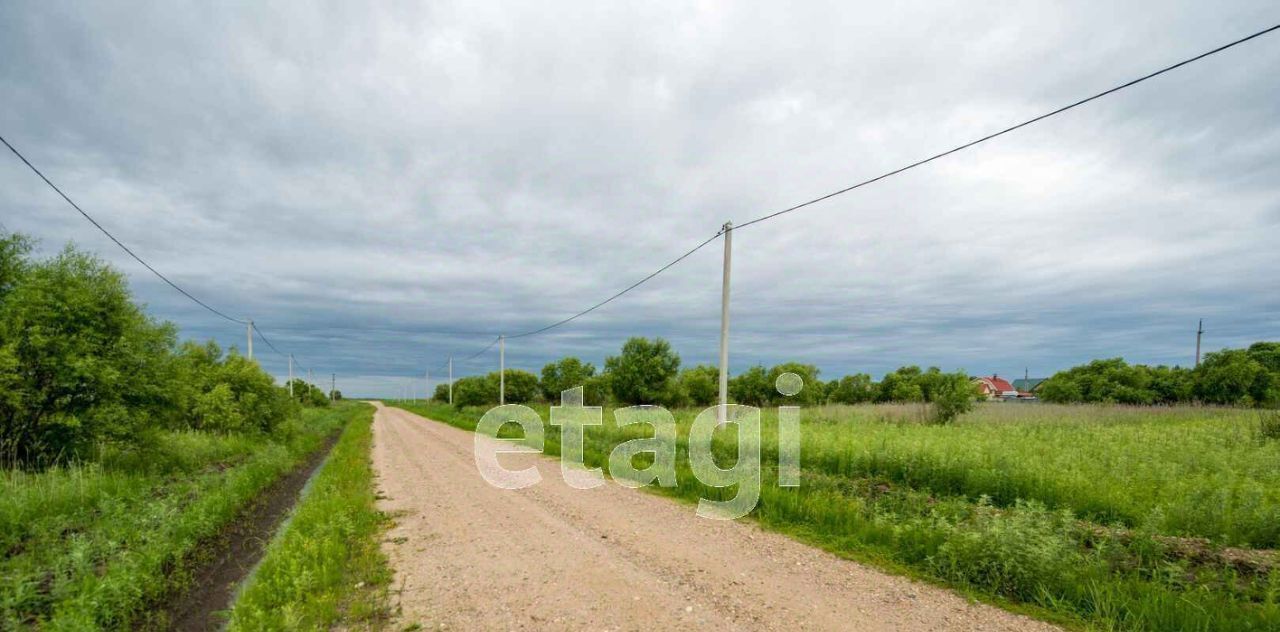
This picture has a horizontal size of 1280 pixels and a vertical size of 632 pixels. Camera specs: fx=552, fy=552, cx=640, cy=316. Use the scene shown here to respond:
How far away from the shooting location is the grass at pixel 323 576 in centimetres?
493

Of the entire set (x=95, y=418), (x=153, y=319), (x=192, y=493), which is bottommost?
(x=192, y=493)

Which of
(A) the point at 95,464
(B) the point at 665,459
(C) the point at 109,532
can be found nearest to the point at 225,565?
(C) the point at 109,532

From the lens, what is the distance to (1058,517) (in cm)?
711

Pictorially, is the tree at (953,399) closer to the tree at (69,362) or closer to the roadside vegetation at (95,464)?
the roadside vegetation at (95,464)

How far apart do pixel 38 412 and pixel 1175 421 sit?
3633 centimetres

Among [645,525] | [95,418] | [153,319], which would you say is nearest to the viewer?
[645,525]

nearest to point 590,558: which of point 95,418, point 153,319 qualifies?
point 95,418

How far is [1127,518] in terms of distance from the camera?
288 inches

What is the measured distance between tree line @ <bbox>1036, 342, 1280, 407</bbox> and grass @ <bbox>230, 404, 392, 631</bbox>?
Answer: 161ft

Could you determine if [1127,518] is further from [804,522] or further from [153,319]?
[153,319]

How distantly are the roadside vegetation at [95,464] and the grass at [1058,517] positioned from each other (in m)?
7.69

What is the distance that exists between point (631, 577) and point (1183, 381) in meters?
61.0

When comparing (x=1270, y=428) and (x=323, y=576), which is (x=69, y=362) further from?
(x=1270, y=428)

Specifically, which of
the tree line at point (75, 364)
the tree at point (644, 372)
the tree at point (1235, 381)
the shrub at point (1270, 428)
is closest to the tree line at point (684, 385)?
the tree at point (644, 372)
